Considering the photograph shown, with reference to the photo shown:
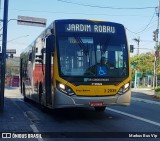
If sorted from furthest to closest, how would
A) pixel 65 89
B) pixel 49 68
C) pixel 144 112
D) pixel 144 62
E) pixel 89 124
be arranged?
pixel 144 62 → pixel 144 112 → pixel 49 68 → pixel 65 89 → pixel 89 124

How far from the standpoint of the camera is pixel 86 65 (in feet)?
45.5

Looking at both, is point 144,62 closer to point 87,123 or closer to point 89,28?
point 89,28

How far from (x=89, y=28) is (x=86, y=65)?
1.42 meters

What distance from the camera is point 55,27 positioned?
46.5 ft

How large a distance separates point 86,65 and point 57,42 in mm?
1245

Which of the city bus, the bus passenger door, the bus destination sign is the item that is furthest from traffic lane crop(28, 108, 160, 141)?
the bus destination sign

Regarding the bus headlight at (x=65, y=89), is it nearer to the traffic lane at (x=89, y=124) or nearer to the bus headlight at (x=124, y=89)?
the traffic lane at (x=89, y=124)

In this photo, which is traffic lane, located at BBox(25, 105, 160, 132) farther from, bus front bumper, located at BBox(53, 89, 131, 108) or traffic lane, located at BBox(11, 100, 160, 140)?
bus front bumper, located at BBox(53, 89, 131, 108)

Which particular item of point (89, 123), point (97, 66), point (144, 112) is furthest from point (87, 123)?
point (144, 112)

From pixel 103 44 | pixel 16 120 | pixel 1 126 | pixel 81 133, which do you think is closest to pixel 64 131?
pixel 81 133

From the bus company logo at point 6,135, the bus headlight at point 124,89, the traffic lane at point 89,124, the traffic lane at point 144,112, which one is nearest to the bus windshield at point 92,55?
the bus headlight at point 124,89

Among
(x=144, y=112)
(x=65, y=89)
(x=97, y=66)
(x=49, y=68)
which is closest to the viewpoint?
(x=65, y=89)

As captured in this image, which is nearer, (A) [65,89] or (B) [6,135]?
(B) [6,135]

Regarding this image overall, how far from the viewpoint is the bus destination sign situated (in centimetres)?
1431
